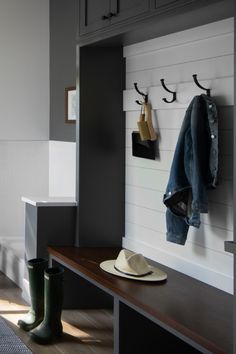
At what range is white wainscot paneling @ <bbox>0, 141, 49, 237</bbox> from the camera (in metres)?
5.80

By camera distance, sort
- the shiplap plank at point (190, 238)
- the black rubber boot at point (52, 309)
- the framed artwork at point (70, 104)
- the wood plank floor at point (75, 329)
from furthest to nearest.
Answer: the framed artwork at point (70, 104)
the black rubber boot at point (52, 309)
the wood plank floor at point (75, 329)
the shiplap plank at point (190, 238)

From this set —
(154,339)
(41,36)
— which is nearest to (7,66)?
(41,36)

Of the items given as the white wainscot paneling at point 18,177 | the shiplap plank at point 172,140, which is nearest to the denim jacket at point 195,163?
the shiplap plank at point 172,140

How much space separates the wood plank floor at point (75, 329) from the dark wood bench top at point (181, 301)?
1.34 feet

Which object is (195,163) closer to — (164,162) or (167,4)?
(164,162)

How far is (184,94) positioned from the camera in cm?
357

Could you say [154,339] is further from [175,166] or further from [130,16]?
[130,16]

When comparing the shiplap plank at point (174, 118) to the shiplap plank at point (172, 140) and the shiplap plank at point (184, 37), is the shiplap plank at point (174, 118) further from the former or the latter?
the shiplap plank at point (184, 37)

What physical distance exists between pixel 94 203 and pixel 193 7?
5.86 feet

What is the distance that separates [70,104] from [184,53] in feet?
6.03

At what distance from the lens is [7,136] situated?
5.69m

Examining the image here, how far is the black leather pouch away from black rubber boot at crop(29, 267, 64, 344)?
865 mm

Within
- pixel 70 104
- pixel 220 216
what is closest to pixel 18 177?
pixel 70 104

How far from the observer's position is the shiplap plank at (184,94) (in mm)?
3218
